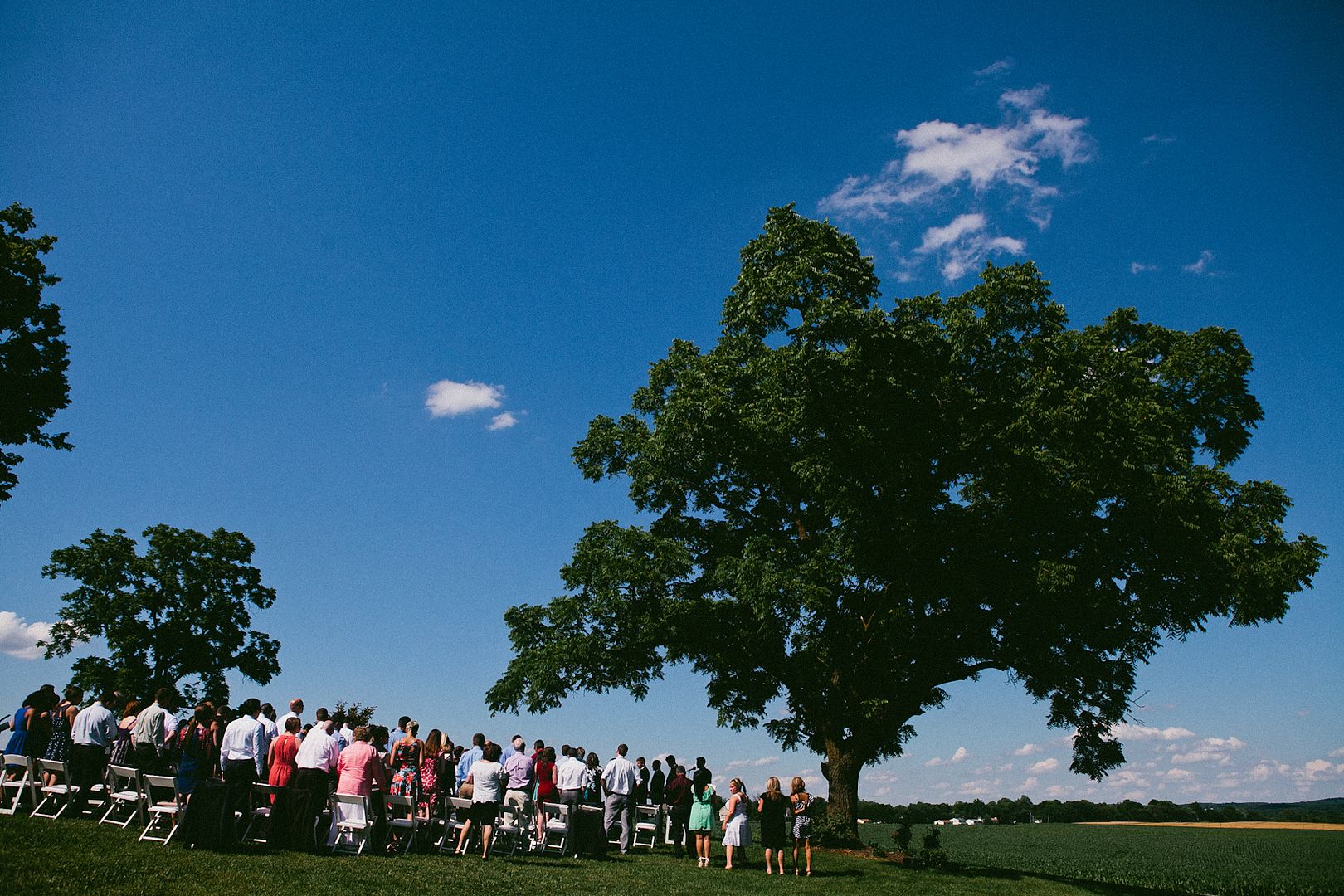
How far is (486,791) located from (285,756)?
3144 millimetres

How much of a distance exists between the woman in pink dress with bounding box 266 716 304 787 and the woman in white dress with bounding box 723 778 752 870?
8.16m

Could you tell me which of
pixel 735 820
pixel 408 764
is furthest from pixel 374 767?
pixel 735 820

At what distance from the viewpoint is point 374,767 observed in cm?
1221

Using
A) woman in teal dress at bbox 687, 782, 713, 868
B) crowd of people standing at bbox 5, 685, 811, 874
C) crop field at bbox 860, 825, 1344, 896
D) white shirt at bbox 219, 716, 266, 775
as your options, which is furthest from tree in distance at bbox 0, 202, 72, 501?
crop field at bbox 860, 825, 1344, 896

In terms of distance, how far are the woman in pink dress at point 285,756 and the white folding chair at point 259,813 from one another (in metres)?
0.14

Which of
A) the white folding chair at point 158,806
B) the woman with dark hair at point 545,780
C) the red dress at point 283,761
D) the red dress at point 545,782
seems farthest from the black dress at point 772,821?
the white folding chair at point 158,806

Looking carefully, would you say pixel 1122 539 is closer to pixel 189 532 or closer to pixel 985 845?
pixel 985 845

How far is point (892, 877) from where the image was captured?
15.9 metres

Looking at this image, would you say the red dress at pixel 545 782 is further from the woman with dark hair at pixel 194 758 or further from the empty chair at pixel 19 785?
the empty chair at pixel 19 785

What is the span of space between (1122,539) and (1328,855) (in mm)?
33770

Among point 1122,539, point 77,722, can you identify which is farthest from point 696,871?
point 1122,539

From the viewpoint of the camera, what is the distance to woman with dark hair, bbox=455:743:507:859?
12.8 metres

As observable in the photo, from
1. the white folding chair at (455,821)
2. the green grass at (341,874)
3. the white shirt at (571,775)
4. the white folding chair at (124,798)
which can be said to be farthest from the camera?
the white shirt at (571,775)

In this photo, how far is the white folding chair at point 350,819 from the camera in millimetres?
11891
